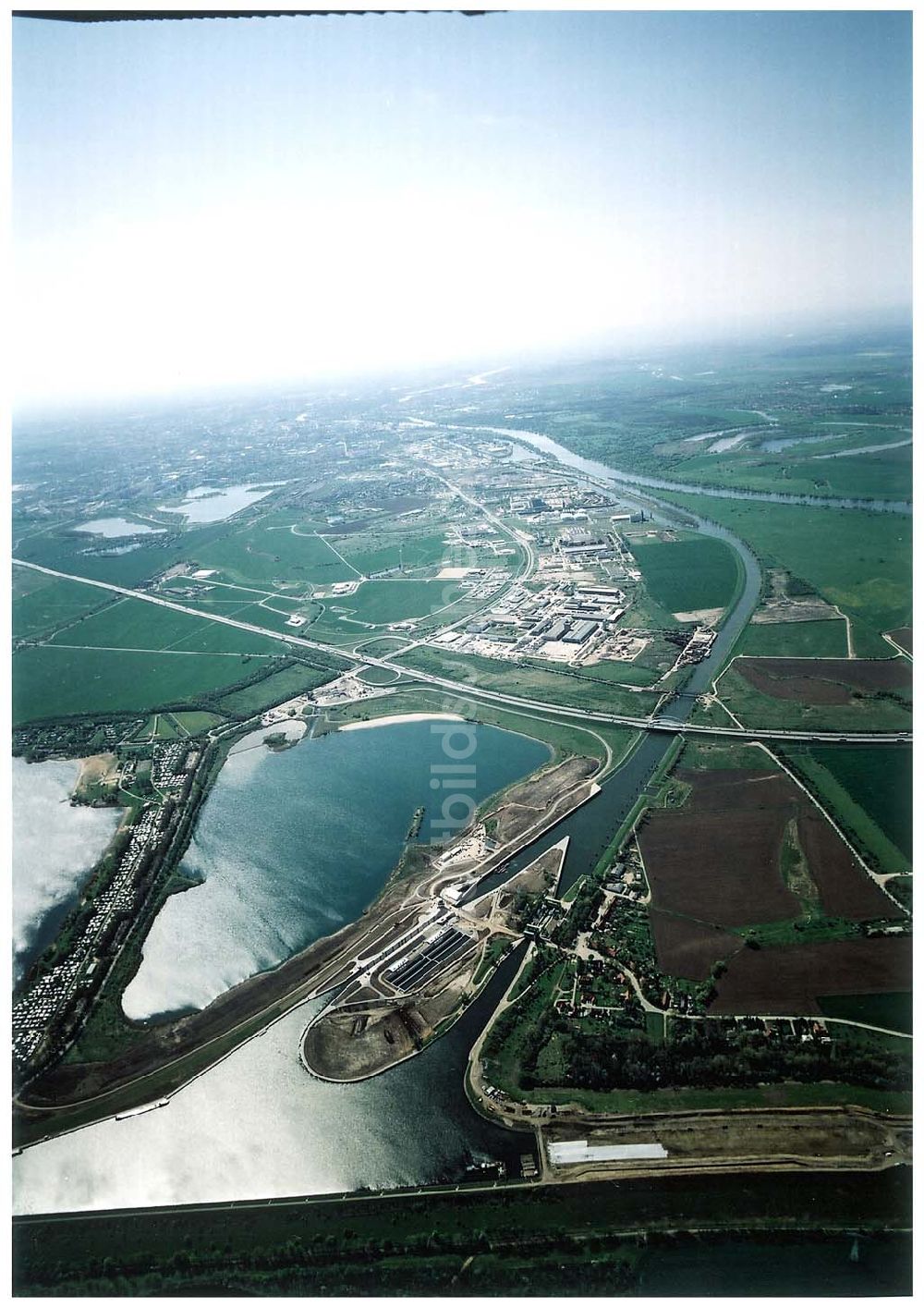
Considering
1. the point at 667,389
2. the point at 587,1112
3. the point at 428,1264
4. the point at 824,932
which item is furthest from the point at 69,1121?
the point at 667,389

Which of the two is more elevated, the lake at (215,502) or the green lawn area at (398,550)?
the lake at (215,502)

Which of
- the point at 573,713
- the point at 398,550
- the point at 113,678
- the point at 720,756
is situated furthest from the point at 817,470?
the point at 113,678

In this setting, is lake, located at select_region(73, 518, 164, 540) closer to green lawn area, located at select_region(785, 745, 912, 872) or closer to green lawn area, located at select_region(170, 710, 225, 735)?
green lawn area, located at select_region(170, 710, 225, 735)

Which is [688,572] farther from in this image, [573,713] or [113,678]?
[113,678]

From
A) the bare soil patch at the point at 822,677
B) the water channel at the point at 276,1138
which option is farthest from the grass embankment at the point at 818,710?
the water channel at the point at 276,1138

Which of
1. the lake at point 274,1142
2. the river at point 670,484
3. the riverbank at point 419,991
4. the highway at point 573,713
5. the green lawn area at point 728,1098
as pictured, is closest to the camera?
the lake at point 274,1142

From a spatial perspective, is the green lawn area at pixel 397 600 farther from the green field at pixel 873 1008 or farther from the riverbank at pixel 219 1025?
the green field at pixel 873 1008
